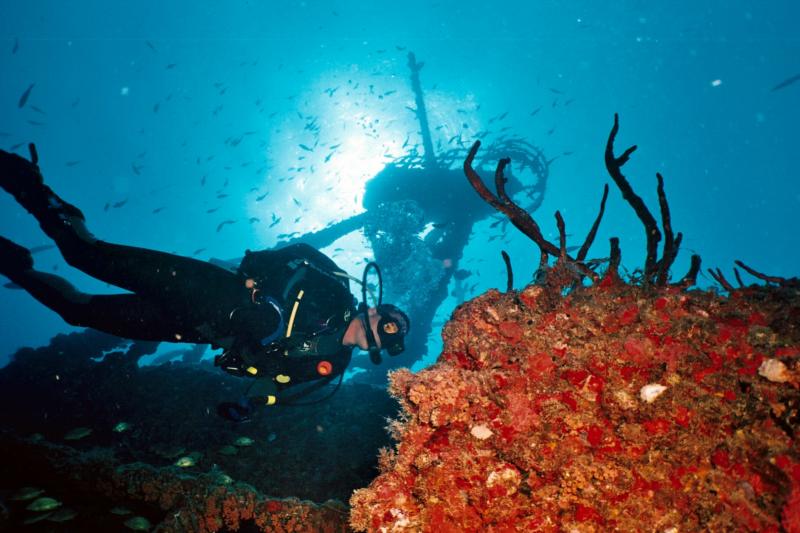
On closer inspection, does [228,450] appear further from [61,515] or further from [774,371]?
[774,371]

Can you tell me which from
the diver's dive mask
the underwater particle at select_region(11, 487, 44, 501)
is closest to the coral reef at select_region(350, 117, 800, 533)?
the diver's dive mask

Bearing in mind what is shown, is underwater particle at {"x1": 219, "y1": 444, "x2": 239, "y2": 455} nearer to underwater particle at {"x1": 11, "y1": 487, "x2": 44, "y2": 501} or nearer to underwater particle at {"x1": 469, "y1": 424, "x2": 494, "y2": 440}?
underwater particle at {"x1": 11, "y1": 487, "x2": 44, "y2": 501}

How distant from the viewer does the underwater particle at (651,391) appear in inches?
73.4

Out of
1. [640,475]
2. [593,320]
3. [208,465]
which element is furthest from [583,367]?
[208,465]

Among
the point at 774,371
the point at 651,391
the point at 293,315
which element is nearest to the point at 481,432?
the point at 651,391

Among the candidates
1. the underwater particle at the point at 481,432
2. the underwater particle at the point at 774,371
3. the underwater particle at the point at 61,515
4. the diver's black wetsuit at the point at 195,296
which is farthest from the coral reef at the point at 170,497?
the underwater particle at the point at 774,371

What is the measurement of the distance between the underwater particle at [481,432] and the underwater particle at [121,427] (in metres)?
6.93

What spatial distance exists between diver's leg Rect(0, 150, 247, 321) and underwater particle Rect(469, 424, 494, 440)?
3.42m

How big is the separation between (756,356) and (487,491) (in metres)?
1.41

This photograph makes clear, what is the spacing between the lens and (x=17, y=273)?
4.97 metres

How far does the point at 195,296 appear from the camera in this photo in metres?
4.47

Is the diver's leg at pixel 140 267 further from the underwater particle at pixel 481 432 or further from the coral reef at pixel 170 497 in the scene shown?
the underwater particle at pixel 481 432

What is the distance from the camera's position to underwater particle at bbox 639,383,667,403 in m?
1.87

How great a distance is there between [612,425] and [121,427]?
24.7 feet
